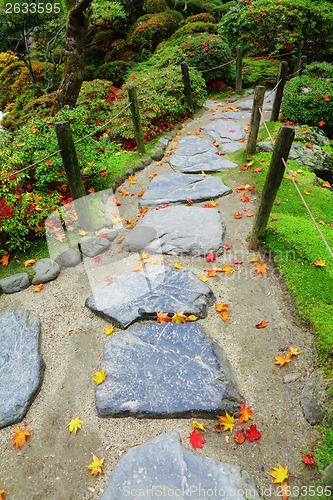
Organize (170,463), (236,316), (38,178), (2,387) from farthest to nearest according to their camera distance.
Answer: (38,178) → (236,316) → (2,387) → (170,463)

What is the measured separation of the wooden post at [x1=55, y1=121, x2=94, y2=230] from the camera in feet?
11.4

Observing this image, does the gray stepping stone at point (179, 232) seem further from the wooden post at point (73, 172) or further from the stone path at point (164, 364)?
the wooden post at point (73, 172)

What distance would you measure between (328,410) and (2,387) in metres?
2.66

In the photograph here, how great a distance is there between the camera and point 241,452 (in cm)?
208

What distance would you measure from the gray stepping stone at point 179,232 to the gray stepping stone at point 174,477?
227 cm

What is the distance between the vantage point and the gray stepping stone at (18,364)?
2459 mm

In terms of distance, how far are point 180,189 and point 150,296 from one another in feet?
8.08

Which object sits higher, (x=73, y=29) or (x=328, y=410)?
(x=73, y=29)

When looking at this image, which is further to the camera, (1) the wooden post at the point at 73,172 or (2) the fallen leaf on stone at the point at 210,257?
(2) the fallen leaf on stone at the point at 210,257

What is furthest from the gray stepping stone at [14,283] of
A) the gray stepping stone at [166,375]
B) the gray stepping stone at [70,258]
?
the gray stepping stone at [166,375]

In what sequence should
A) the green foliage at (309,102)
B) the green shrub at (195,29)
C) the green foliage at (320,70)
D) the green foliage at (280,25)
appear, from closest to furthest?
the green foliage at (309,102)
the green foliage at (320,70)
the green foliage at (280,25)
the green shrub at (195,29)

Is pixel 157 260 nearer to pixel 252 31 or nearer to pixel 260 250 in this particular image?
pixel 260 250

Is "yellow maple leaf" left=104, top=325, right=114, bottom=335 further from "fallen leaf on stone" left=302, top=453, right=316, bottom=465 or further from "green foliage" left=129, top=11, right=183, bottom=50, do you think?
"green foliage" left=129, top=11, right=183, bottom=50

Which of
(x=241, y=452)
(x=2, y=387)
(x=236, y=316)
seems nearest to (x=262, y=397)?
(x=241, y=452)
